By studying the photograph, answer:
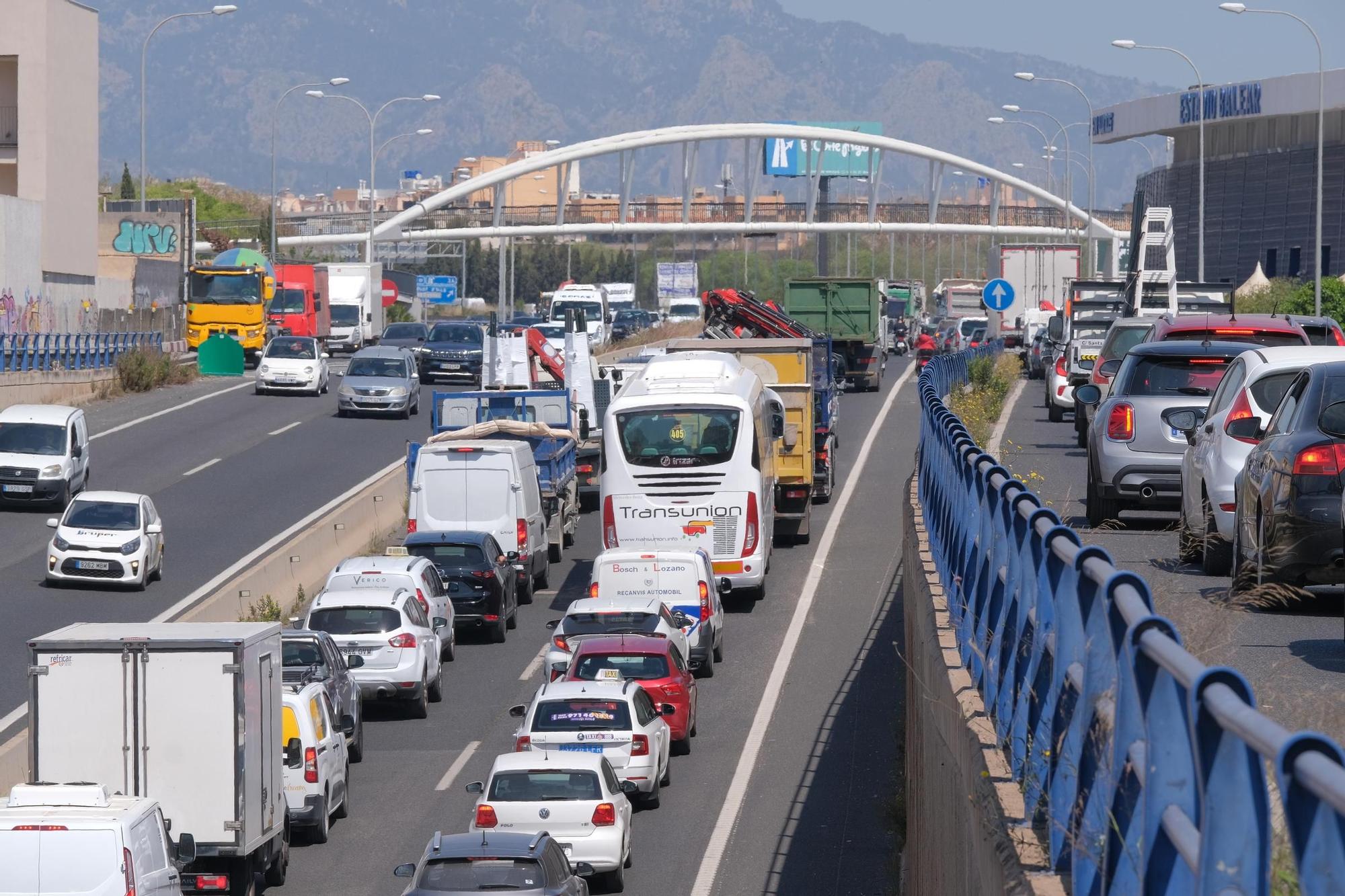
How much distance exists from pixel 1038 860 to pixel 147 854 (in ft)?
29.5

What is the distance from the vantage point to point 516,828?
1756cm

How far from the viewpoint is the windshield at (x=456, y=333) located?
5966 centimetres

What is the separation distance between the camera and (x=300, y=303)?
67625mm

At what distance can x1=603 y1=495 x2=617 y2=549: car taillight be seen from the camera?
3053cm

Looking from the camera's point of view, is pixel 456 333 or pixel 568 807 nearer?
pixel 568 807

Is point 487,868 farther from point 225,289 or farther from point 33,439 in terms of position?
point 225,289

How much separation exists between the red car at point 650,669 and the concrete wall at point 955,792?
693 centimetres

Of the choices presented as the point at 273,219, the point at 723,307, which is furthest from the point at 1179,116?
the point at 723,307

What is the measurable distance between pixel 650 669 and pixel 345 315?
52680 mm

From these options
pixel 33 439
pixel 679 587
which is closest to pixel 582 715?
pixel 679 587

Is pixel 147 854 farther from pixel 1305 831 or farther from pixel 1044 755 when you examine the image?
pixel 1305 831

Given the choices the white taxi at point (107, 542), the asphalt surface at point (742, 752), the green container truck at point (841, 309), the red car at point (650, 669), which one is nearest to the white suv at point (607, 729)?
the asphalt surface at point (742, 752)

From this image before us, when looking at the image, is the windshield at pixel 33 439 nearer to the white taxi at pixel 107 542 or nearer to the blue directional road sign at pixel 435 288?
the white taxi at pixel 107 542

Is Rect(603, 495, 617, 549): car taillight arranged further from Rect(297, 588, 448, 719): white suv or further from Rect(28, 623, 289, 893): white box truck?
Rect(28, 623, 289, 893): white box truck
